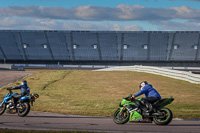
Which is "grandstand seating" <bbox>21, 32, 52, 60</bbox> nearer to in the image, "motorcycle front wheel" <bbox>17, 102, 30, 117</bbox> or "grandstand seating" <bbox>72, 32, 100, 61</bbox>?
A: "grandstand seating" <bbox>72, 32, 100, 61</bbox>

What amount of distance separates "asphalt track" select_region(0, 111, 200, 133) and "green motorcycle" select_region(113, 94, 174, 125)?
21 centimetres

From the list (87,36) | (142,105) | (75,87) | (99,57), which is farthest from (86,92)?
(87,36)

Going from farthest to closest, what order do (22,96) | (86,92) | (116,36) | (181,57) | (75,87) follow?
(116,36), (181,57), (75,87), (86,92), (22,96)

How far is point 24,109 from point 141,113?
4721 millimetres

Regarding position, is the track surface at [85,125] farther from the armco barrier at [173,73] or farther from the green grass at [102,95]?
the armco barrier at [173,73]

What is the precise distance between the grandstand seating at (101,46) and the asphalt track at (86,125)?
2084 inches

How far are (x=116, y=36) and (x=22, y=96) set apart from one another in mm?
56461

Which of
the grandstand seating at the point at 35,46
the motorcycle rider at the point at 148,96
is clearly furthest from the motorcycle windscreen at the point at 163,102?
the grandstand seating at the point at 35,46

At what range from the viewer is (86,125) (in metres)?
11.0

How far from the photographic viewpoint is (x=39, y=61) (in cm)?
6562

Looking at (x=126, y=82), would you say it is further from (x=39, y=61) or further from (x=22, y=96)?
(x=39, y=61)

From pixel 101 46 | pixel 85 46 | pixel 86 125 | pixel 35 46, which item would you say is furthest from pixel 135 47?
pixel 86 125

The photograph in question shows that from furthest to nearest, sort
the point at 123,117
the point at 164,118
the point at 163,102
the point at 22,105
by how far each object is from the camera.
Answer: the point at 22,105 < the point at 123,117 < the point at 163,102 < the point at 164,118

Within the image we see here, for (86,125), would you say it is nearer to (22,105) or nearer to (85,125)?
(85,125)
